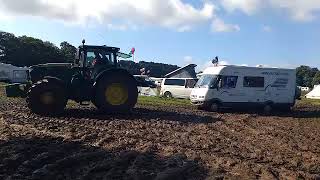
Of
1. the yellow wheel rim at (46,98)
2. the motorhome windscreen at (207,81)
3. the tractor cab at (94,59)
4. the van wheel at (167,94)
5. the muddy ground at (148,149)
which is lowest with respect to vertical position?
the muddy ground at (148,149)

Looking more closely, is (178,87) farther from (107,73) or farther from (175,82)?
(107,73)

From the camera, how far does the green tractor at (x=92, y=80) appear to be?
17328mm

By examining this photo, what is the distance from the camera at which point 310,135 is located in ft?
48.1

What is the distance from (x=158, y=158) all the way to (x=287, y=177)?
95.9 inches

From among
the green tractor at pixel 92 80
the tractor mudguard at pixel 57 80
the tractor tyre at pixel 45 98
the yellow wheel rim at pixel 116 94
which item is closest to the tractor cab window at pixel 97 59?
the green tractor at pixel 92 80

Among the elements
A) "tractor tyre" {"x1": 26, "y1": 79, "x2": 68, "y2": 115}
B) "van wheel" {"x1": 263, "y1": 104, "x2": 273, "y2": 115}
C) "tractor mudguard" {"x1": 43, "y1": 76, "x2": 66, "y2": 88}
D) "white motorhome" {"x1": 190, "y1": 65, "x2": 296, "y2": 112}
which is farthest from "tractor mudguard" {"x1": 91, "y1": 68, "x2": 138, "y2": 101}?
"van wheel" {"x1": 263, "y1": 104, "x2": 273, "y2": 115}

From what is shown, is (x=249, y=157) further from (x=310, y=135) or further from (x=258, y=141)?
(x=310, y=135)

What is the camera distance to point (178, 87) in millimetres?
36625

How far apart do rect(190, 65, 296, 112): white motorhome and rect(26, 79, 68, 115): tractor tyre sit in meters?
8.97

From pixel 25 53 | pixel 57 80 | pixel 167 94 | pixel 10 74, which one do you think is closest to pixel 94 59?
pixel 57 80

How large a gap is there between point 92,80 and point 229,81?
8608 millimetres

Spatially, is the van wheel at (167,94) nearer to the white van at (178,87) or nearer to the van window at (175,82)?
the white van at (178,87)

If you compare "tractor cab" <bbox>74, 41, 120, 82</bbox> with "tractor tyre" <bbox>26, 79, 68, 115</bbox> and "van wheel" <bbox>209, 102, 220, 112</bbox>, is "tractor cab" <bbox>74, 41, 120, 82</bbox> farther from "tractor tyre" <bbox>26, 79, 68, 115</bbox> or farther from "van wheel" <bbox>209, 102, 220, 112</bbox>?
"van wheel" <bbox>209, 102, 220, 112</bbox>

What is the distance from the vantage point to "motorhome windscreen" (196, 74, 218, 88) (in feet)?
78.3
